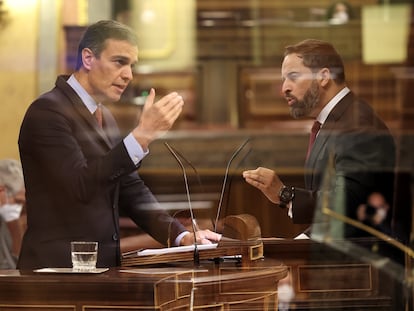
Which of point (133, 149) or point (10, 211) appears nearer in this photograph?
point (133, 149)

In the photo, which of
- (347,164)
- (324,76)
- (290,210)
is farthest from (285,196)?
(324,76)

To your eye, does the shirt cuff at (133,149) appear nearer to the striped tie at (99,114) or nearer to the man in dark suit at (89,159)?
the man in dark suit at (89,159)

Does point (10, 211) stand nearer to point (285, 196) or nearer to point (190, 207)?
point (190, 207)

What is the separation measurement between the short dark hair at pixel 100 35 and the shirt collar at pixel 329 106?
1.77 ft

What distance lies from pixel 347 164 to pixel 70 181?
732 mm

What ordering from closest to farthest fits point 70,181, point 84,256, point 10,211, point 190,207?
point 84,256, point 70,181, point 190,207, point 10,211

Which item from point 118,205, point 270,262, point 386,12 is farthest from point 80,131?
point 386,12

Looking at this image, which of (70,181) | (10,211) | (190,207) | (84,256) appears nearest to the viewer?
(84,256)

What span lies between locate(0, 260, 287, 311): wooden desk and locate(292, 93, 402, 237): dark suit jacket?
26 cm

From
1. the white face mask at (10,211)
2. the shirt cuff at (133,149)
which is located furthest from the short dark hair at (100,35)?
the white face mask at (10,211)

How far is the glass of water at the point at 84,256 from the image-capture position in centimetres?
231

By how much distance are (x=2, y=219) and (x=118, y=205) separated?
37 cm

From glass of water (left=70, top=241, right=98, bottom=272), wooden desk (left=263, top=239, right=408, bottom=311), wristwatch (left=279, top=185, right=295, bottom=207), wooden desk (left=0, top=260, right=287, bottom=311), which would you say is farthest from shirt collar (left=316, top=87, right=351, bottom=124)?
glass of water (left=70, top=241, right=98, bottom=272)

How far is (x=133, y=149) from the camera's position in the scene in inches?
96.8
